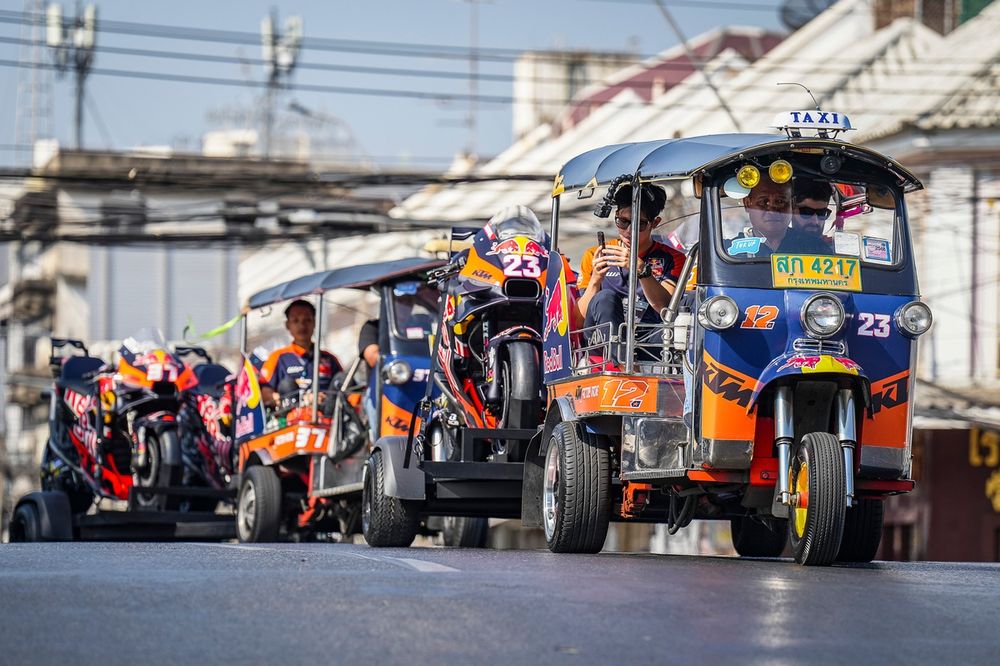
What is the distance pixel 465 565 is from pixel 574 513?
1895mm

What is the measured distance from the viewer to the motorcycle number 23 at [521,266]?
14.9m

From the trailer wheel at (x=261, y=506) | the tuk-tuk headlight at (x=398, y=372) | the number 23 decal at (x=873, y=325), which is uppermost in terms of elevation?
the number 23 decal at (x=873, y=325)

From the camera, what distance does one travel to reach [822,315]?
37.7 feet

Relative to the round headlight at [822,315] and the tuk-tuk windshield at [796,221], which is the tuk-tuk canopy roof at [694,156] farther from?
the round headlight at [822,315]

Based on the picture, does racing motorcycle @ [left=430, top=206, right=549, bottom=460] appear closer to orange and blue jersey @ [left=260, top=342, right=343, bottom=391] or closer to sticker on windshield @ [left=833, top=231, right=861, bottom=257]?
sticker on windshield @ [left=833, top=231, right=861, bottom=257]

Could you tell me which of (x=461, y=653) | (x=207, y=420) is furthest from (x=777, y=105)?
(x=461, y=653)

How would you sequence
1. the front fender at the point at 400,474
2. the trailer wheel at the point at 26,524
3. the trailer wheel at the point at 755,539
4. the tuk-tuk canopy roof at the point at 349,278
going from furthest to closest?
the trailer wheel at the point at 26,524 → the tuk-tuk canopy roof at the point at 349,278 → the front fender at the point at 400,474 → the trailer wheel at the point at 755,539

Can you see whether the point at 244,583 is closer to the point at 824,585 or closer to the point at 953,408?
the point at 824,585

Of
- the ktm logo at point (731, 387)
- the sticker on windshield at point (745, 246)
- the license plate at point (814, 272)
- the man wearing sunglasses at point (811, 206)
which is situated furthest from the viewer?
the man wearing sunglasses at point (811, 206)

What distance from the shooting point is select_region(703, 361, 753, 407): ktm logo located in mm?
11539

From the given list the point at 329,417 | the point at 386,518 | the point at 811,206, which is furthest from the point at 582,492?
the point at 329,417

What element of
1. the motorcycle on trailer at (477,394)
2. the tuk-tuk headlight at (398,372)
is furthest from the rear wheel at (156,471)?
the motorcycle on trailer at (477,394)

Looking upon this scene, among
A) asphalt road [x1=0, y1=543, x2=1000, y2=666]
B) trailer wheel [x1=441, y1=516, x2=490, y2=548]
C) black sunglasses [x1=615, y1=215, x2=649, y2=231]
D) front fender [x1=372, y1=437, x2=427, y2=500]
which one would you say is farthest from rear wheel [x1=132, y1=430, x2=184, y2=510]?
asphalt road [x1=0, y1=543, x2=1000, y2=666]

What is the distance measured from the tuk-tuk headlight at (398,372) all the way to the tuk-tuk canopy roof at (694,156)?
165 inches
